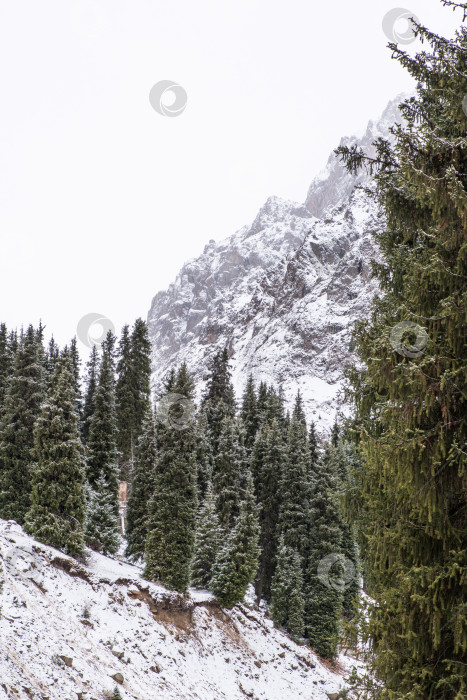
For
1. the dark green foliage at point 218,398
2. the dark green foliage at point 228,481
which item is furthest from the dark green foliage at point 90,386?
the dark green foliage at point 228,481

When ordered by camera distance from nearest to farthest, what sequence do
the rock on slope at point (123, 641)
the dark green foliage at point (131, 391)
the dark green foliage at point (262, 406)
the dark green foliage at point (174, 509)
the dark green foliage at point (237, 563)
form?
1. the rock on slope at point (123, 641)
2. the dark green foliage at point (174, 509)
3. the dark green foliage at point (237, 563)
4. the dark green foliage at point (131, 391)
5. the dark green foliage at point (262, 406)

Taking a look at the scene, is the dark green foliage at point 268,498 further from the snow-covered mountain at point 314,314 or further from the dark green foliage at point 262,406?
the snow-covered mountain at point 314,314

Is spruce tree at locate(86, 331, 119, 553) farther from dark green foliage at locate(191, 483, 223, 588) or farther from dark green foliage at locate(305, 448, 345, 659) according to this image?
dark green foliage at locate(305, 448, 345, 659)

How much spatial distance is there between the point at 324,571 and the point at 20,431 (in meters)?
21.8

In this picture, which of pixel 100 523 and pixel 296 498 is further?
pixel 296 498

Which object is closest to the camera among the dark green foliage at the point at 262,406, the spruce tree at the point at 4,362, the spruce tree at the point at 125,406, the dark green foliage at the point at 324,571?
the dark green foliage at the point at 324,571

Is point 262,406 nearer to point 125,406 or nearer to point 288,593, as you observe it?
point 125,406

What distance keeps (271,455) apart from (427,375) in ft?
104

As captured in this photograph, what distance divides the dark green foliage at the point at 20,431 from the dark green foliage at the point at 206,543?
415 inches

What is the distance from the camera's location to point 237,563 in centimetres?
2703

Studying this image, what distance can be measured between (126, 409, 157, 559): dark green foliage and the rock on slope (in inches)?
114

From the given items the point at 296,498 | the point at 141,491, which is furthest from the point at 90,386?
the point at 296,498

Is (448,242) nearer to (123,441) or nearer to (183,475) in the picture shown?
(183,475)

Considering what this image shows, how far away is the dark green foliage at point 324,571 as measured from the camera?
100 ft
